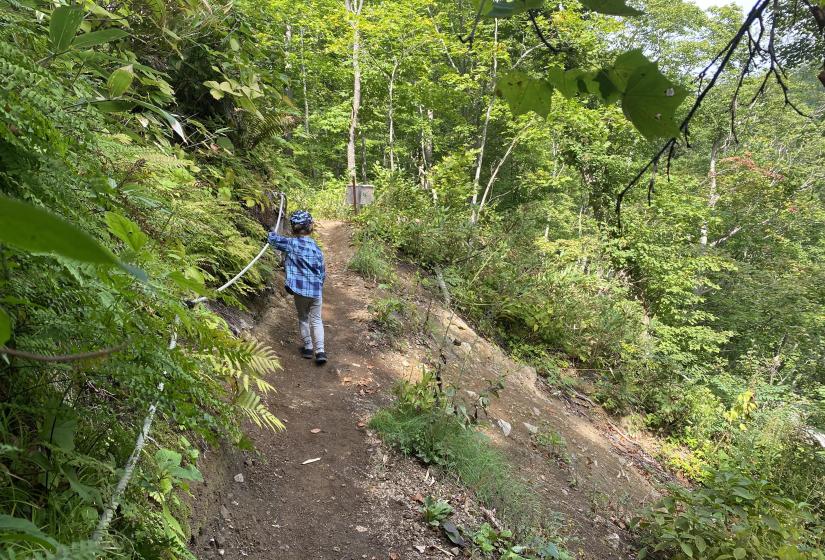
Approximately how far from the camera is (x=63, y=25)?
1540mm

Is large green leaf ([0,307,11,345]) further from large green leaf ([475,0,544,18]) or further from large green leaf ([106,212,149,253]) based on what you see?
large green leaf ([106,212,149,253])

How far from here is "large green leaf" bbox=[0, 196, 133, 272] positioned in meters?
0.24

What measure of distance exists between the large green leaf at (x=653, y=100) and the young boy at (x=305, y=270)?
13.9 feet

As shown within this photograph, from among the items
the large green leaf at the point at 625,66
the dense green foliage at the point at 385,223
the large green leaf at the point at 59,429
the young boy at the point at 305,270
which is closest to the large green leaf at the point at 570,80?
the dense green foliage at the point at 385,223

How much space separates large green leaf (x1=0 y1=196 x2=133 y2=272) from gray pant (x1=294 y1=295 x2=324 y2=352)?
15.7 ft

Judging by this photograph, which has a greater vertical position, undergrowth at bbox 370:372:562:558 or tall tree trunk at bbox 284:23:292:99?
tall tree trunk at bbox 284:23:292:99

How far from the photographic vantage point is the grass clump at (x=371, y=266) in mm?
7590

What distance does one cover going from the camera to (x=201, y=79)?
446 centimetres

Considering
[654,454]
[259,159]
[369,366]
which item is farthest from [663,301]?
[259,159]

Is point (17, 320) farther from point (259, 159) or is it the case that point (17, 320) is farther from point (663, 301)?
point (663, 301)

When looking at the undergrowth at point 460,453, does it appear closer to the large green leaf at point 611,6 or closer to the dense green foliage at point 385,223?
the dense green foliage at point 385,223

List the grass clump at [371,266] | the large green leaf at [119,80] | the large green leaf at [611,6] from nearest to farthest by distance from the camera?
the large green leaf at [611,6] → the large green leaf at [119,80] → the grass clump at [371,266]

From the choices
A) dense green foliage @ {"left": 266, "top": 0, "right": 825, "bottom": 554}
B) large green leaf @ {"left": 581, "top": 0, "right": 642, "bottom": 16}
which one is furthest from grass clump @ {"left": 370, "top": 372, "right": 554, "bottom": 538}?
large green leaf @ {"left": 581, "top": 0, "right": 642, "bottom": 16}

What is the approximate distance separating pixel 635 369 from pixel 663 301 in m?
4.38
